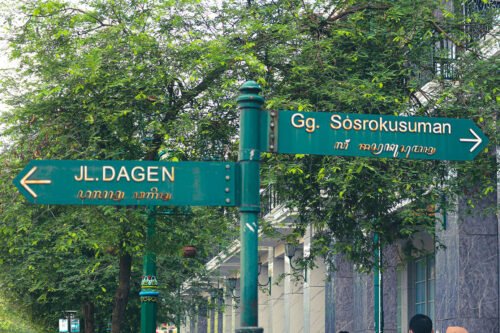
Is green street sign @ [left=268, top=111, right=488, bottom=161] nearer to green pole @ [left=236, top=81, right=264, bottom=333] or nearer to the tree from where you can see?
green pole @ [left=236, top=81, right=264, bottom=333]

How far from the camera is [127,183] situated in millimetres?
7121

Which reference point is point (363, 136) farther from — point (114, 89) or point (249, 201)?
point (114, 89)

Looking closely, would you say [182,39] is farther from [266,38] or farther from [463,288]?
[463,288]

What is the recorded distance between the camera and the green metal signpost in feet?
23.1

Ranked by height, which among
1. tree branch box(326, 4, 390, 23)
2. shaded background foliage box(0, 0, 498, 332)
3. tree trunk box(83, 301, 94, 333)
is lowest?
tree trunk box(83, 301, 94, 333)

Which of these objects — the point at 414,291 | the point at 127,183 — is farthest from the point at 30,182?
the point at 414,291

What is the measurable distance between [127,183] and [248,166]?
0.91m

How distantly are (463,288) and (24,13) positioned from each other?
9.69 metres

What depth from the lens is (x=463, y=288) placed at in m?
18.6

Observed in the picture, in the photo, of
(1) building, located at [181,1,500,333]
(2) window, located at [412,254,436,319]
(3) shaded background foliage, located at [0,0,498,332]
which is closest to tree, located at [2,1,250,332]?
(3) shaded background foliage, located at [0,0,498,332]

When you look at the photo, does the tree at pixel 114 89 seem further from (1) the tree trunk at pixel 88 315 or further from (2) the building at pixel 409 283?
(1) the tree trunk at pixel 88 315

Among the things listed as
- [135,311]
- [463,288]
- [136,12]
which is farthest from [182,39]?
[135,311]

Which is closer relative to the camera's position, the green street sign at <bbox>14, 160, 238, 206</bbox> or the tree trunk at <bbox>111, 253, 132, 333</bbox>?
the green street sign at <bbox>14, 160, 238, 206</bbox>

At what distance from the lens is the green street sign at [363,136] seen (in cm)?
735
